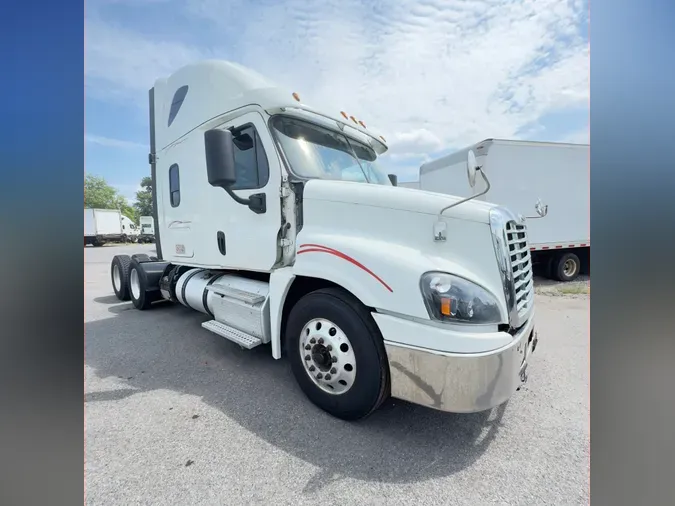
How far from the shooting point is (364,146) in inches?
162

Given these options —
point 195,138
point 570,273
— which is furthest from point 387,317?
point 570,273

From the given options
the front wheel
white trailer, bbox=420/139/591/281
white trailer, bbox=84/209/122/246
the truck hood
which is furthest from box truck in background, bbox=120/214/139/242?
the front wheel

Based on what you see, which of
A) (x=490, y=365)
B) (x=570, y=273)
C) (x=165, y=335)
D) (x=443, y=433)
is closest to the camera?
(x=490, y=365)

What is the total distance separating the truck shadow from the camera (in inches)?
81.6

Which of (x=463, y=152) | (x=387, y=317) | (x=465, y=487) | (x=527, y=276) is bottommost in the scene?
(x=465, y=487)

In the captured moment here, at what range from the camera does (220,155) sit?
2764mm

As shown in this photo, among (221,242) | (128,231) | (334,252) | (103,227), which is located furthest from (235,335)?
(128,231)

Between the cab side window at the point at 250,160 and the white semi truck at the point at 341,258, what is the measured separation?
2 centimetres

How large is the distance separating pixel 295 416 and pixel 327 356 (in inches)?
23.0

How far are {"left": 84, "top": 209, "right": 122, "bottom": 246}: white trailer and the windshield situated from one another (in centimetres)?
3412
